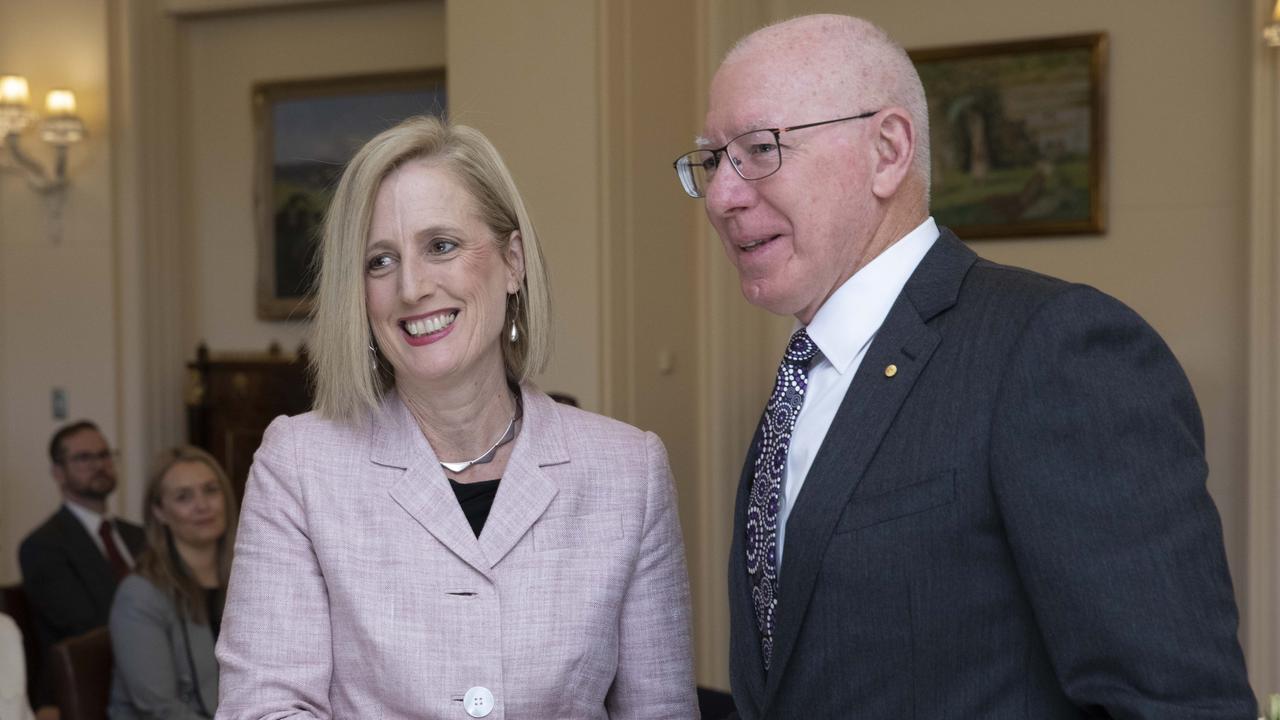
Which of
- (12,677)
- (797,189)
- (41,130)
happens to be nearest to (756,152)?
(797,189)

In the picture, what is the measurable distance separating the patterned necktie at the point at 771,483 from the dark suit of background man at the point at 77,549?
3.79 meters

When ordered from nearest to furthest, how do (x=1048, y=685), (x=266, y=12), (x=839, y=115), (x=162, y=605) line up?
(x=1048, y=685), (x=839, y=115), (x=162, y=605), (x=266, y=12)

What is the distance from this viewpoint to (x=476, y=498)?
211cm

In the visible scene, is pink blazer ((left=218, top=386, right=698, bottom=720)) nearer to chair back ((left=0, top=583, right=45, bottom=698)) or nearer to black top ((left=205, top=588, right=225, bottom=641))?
black top ((left=205, top=588, right=225, bottom=641))

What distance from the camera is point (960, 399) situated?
1452mm

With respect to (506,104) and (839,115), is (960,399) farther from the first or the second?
(506,104)

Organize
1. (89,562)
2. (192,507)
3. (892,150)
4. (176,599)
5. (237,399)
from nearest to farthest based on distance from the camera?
(892,150) → (176,599) → (192,507) → (89,562) → (237,399)

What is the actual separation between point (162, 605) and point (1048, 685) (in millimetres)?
3361

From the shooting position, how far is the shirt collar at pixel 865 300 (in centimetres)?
162

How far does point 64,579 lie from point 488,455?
387cm

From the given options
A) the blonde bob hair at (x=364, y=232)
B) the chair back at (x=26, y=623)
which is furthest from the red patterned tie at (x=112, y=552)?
the blonde bob hair at (x=364, y=232)

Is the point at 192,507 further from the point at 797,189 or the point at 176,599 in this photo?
the point at 797,189

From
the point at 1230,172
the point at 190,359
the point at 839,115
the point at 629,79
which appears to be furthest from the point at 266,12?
the point at 839,115

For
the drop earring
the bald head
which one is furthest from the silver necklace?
the bald head
